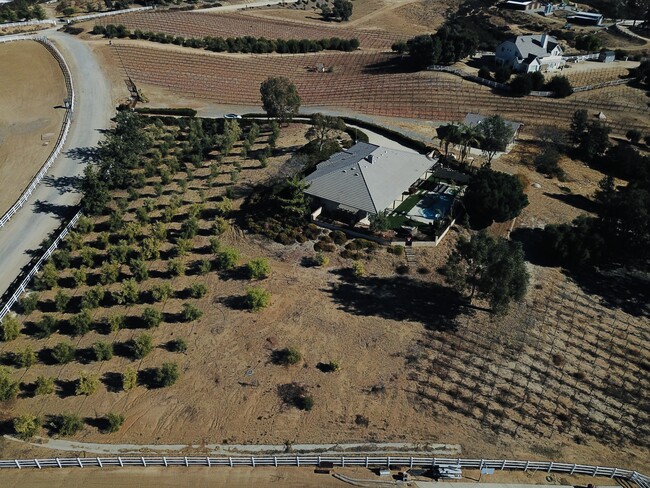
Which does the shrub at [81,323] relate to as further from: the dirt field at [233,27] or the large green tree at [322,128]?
the dirt field at [233,27]

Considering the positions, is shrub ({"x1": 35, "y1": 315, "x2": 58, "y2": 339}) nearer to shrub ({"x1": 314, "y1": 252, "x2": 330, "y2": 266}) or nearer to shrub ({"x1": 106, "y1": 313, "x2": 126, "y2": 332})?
shrub ({"x1": 106, "y1": 313, "x2": 126, "y2": 332})

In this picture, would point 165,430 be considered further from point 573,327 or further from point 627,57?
point 627,57

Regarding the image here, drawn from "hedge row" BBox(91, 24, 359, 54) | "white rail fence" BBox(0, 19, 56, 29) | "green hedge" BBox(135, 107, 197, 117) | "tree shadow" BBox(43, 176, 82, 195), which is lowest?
"tree shadow" BBox(43, 176, 82, 195)

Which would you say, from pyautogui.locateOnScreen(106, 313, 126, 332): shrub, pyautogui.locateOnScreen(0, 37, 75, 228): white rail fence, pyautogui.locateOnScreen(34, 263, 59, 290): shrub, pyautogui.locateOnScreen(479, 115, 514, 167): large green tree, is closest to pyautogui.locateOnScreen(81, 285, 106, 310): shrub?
pyautogui.locateOnScreen(106, 313, 126, 332): shrub

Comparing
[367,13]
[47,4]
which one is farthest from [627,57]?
[47,4]

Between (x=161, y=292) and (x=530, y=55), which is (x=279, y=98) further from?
(x=530, y=55)

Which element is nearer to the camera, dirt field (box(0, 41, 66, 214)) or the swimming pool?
the swimming pool

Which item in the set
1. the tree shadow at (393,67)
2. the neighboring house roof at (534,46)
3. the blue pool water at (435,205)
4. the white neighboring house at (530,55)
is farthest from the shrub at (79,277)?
the neighboring house roof at (534,46)
